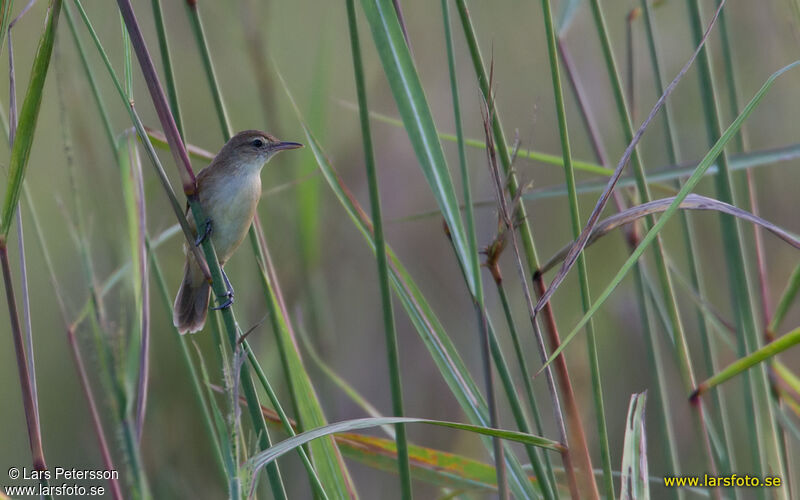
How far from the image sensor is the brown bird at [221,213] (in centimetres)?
214

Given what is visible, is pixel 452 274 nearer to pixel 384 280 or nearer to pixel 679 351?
pixel 679 351

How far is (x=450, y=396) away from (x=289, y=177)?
59.0 inches

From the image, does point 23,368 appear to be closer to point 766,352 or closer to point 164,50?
point 164,50

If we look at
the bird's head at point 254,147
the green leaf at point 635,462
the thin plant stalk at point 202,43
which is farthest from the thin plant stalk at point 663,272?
the bird's head at point 254,147

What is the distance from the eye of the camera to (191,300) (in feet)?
7.15

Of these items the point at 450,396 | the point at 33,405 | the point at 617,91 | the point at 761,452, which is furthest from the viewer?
the point at 450,396

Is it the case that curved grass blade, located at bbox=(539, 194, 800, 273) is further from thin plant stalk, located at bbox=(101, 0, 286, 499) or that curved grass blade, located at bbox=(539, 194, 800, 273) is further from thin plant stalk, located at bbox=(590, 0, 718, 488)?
thin plant stalk, located at bbox=(101, 0, 286, 499)

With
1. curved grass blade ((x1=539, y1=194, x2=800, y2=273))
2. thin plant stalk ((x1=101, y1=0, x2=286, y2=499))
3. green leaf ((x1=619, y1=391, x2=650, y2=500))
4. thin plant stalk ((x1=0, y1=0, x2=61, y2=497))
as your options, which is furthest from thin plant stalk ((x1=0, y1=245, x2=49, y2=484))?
green leaf ((x1=619, y1=391, x2=650, y2=500))

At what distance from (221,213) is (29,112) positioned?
38.4 inches

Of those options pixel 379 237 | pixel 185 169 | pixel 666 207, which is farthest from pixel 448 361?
pixel 185 169

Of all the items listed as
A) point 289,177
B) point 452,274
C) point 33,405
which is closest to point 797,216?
point 452,274

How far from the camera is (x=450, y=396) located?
3.60m

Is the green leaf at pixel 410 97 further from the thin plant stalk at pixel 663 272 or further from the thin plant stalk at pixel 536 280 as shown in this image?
the thin plant stalk at pixel 663 272

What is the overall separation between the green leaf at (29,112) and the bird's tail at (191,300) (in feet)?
2.83
